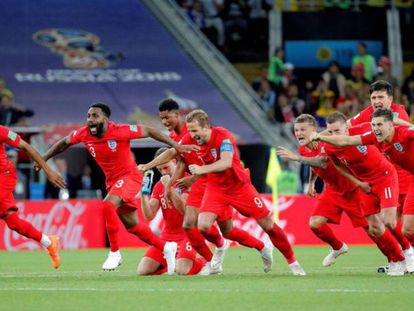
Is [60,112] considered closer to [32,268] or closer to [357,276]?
[32,268]

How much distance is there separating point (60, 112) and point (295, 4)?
7.69 meters

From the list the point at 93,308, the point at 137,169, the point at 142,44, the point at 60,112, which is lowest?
the point at 93,308

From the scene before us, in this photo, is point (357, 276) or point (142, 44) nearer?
point (357, 276)

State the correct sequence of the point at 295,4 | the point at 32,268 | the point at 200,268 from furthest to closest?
the point at 295,4 < the point at 32,268 < the point at 200,268

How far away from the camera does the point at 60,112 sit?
29.9 meters

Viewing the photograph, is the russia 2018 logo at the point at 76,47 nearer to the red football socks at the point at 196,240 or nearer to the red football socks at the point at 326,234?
the red football socks at the point at 326,234

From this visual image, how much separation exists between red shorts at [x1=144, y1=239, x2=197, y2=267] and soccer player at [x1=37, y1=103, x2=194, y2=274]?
0.54 ft

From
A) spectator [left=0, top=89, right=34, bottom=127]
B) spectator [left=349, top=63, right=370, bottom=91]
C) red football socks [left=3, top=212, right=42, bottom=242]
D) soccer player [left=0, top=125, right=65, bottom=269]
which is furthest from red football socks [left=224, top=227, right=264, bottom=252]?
spectator [left=349, top=63, right=370, bottom=91]

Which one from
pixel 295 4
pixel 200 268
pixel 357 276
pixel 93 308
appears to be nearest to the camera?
pixel 93 308

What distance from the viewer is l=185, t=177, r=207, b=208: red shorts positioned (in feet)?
51.9

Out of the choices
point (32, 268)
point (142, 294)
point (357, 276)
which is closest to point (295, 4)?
point (32, 268)

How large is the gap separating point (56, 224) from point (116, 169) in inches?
376

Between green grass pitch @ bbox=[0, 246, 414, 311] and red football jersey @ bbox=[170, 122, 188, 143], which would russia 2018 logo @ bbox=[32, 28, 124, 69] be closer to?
green grass pitch @ bbox=[0, 246, 414, 311]

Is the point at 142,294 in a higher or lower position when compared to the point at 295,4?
lower
